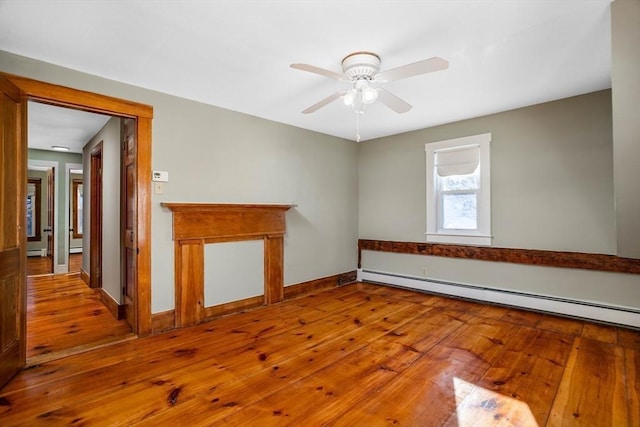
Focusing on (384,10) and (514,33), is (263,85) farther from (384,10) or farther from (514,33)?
(514,33)

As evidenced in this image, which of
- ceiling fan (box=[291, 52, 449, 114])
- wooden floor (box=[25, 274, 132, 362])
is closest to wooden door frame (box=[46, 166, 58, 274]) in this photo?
wooden floor (box=[25, 274, 132, 362])

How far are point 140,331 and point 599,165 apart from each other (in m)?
5.04

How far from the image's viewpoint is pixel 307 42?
2.27 m

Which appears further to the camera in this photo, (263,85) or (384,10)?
(263,85)

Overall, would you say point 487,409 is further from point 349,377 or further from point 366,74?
point 366,74

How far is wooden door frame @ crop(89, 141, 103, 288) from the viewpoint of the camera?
4789mm

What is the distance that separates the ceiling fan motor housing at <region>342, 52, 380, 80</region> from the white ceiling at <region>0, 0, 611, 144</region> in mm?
53

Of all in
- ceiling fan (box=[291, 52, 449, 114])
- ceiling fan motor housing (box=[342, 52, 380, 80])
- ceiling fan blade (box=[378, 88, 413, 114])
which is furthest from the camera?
ceiling fan blade (box=[378, 88, 413, 114])

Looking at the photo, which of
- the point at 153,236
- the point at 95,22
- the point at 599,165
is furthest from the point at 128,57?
the point at 599,165

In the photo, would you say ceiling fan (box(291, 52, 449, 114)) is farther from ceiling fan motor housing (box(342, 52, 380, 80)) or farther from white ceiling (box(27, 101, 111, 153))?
white ceiling (box(27, 101, 111, 153))

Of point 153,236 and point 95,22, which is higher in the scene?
point 95,22

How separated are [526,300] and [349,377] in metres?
2.73

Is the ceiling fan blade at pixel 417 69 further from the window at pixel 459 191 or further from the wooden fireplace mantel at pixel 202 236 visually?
the window at pixel 459 191

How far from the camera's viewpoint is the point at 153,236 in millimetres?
3182
